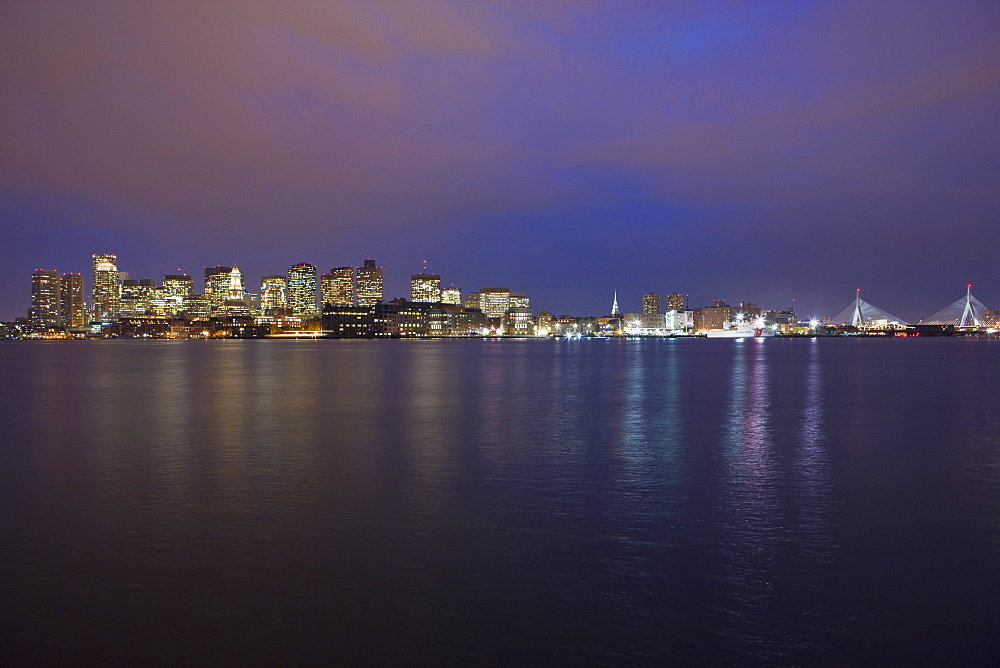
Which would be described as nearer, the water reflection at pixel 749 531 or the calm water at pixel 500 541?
the calm water at pixel 500 541

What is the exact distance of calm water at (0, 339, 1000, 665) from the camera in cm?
892

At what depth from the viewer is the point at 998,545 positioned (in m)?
12.6

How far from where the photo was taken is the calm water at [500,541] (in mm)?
8922

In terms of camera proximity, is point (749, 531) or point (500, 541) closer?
point (500, 541)

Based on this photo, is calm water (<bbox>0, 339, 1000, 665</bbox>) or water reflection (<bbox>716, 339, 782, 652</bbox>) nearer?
calm water (<bbox>0, 339, 1000, 665</bbox>)

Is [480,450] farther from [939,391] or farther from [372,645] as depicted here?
[939,391]

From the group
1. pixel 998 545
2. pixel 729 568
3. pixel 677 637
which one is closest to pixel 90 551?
pixel 677 637

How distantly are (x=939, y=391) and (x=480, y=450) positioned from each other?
114 ft

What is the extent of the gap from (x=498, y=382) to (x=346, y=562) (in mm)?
40046

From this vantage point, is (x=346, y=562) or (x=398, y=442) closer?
(x=346, y=562)

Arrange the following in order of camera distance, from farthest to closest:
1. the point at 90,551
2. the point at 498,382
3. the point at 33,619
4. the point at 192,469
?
the point at 498,382
the point at 192,469
the point at 90,551
the point at 33,619

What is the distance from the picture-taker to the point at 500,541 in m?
12.8

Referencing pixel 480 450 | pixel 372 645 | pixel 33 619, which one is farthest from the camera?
pixel 480 450

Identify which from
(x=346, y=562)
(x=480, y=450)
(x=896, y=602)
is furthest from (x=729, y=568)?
(x=480, y=450)
